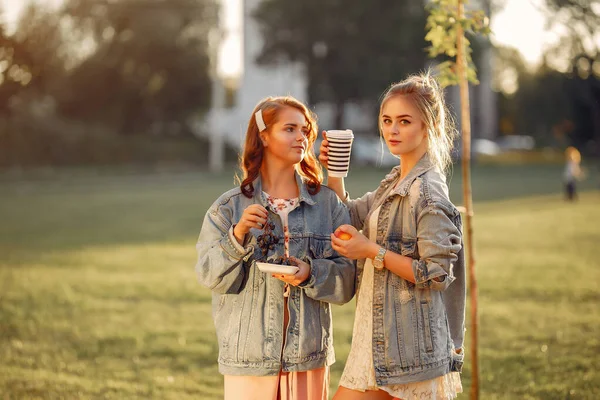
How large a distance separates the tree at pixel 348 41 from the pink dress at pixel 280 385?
157 ft

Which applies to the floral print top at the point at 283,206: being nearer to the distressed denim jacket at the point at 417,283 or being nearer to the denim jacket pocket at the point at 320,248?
the denim jacket pocket at the point at 320,248

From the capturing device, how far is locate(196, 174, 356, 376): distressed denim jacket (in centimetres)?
354

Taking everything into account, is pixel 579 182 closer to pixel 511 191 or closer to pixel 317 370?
pixel 511 191

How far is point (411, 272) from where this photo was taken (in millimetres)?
3402

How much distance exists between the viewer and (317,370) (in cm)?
368

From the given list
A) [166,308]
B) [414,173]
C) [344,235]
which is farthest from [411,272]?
[166,308]

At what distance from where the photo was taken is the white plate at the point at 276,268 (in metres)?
3.21

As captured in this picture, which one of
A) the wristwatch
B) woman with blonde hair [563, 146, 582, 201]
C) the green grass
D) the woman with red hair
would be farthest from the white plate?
woman with blonde hair [563, 146, 582, 201]

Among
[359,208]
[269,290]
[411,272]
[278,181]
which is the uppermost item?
[278,181]

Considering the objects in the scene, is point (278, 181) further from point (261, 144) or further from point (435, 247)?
point (435, 247)

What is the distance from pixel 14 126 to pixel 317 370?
1605 inches

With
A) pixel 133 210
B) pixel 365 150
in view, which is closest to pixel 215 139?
pixel 365 150

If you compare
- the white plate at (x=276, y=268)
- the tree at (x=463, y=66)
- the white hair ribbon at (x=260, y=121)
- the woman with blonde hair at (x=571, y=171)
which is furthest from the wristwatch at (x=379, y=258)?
the woman with blonde hair at (x=571, y=171)

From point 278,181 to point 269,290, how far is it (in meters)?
0.51
